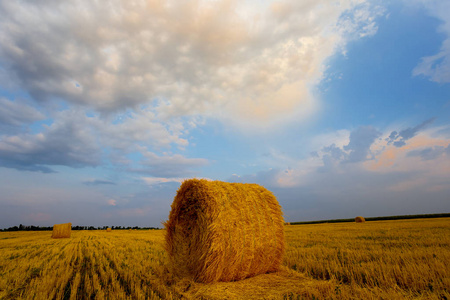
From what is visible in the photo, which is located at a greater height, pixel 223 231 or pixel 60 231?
pixel 223 231

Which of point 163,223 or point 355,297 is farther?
point 163,223

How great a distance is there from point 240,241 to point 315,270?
181 centimetres

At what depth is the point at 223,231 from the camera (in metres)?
5.30

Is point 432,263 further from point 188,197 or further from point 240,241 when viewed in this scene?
point 188,197

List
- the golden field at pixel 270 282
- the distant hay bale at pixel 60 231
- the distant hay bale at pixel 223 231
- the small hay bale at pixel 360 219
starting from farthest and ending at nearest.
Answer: the small hay bale at pixel 360 219 < the distant hay bale at pixel 60 231 < the distant hay bale at pixel 223 231 < the golden field at pixel 270 282

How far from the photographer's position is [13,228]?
41.4 metres

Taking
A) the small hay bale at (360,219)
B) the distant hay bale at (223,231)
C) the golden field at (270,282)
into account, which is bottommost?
the small hay bale at (360,219)

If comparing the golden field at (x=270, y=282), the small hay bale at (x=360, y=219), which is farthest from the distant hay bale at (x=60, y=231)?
the small hay bale at (x=360, y=219)

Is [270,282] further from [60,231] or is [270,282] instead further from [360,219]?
[360,219]

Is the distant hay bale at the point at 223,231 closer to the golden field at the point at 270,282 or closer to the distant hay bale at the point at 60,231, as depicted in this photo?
the golden field at the point at 270,282

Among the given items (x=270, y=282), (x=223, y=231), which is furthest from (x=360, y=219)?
(x=223, y=231)

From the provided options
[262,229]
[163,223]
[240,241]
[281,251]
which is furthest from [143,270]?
[281,251]

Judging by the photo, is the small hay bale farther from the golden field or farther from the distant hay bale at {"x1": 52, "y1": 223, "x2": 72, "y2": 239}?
the distant hay bale at {"x1": 52, "y1": 223, "x2": 72, "y2": 239}

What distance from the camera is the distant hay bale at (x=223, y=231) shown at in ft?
17.1
